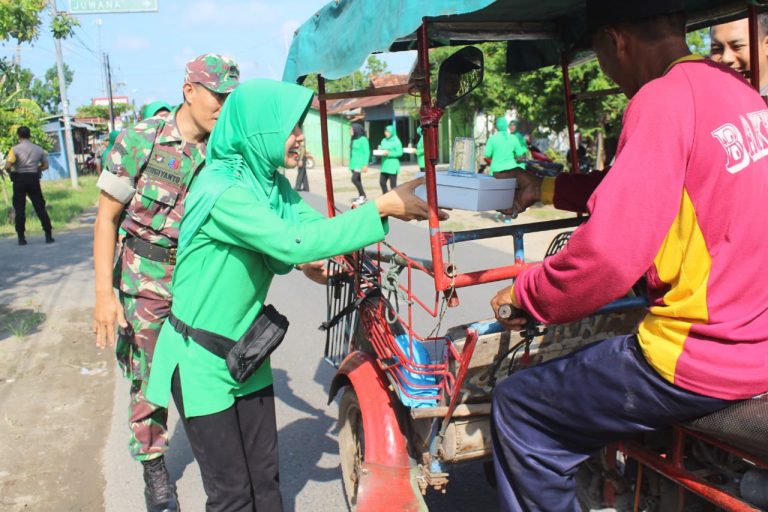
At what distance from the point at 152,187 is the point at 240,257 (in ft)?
3.46

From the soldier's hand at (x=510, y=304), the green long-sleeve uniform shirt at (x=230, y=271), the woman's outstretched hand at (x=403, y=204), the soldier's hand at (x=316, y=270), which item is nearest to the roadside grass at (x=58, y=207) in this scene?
the soldier's hand at (x=316, y=270)

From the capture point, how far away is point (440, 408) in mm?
2314

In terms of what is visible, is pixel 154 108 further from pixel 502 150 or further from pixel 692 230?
pixel 502 150

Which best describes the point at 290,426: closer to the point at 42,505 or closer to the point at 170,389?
the point at 42,505

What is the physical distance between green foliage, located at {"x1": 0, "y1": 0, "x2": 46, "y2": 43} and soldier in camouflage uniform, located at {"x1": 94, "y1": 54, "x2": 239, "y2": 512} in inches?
274

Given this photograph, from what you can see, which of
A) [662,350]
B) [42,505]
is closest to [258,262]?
[662,350]

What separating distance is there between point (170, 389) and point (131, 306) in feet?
3.01

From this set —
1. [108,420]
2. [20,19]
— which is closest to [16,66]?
[20,19]

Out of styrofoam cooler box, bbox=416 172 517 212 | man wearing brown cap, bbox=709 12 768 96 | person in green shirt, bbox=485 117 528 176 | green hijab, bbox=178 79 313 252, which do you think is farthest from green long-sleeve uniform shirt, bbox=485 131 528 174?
green hijab, bbox=178 79 313 252

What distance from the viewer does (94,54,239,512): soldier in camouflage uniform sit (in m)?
2.99

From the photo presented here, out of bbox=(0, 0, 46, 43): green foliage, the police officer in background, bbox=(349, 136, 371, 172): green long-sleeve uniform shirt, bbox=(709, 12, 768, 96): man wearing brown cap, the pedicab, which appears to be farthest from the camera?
bbox=(349, 136, 371, 172): green long-sleeve uniform shirt

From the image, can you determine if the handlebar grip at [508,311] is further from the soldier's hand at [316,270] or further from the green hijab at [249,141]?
the soldier's hand at [316,270]

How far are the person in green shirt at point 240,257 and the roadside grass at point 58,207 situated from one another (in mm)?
12253

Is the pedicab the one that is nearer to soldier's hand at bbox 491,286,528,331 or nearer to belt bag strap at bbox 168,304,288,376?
soldier's hand at bbox 491,286,528,331
